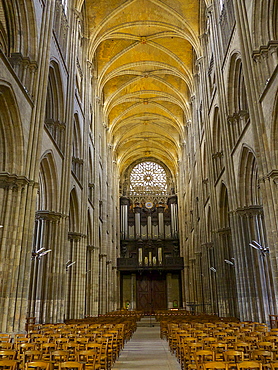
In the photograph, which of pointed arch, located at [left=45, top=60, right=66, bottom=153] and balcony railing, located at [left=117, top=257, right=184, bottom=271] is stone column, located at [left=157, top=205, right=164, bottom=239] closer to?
balcony railing, located at [left=117, top=257, right=184, bottom=271]

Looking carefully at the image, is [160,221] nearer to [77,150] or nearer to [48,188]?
[77,150]

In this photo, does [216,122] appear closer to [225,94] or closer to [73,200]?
[225,94]

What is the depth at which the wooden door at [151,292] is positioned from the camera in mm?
42688

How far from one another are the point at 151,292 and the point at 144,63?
90.9ft

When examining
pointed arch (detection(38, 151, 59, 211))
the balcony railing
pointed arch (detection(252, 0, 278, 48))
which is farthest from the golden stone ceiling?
pointed arch (detection(38, 151, 59, 211))

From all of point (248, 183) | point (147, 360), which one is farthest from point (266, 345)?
point (248, 183)

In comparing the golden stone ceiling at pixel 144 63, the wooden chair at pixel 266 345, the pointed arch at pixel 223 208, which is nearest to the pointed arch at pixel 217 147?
the pointed arch at pixel 223 208

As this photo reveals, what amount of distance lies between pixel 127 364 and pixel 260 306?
7829mm

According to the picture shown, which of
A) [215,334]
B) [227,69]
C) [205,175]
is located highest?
[227,69]

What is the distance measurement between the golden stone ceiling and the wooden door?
55.1 ft

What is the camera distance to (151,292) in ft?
141

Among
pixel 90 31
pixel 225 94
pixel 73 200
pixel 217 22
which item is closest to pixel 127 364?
pixel 73 200

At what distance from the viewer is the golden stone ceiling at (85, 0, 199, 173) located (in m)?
26.6

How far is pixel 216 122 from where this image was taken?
2225cm
